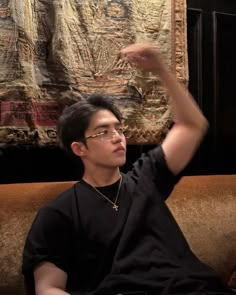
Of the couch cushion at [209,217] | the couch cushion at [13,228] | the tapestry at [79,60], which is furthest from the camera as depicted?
the couch cushion at [209,217]

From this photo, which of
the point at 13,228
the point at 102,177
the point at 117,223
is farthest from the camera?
the point at 13,228

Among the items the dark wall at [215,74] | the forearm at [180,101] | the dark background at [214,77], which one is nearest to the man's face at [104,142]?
the forearm at [180,101]

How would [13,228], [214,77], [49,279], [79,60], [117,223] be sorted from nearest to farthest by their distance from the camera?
1. [49,279]
2. [117,223]
3. [13,228]
4. [79,60]
5. [214,77]

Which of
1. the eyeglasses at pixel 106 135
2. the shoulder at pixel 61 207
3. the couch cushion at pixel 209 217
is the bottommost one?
the couch cushion at pixel 209 217

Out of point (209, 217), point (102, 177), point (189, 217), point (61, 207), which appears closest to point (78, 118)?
point (102, 177)

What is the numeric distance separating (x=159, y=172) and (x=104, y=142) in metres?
0.24

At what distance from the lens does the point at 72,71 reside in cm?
223

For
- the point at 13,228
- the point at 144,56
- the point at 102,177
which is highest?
the point at 144,56

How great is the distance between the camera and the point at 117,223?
5.30 ft

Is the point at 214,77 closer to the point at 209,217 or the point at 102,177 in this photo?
the point at 209,217

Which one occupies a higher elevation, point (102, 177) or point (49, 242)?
point (102, 177)

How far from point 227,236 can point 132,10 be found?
129 centimetres

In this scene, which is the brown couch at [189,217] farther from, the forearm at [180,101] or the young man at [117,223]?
the forearm at [180,101]

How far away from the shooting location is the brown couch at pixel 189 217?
6.26 ft
